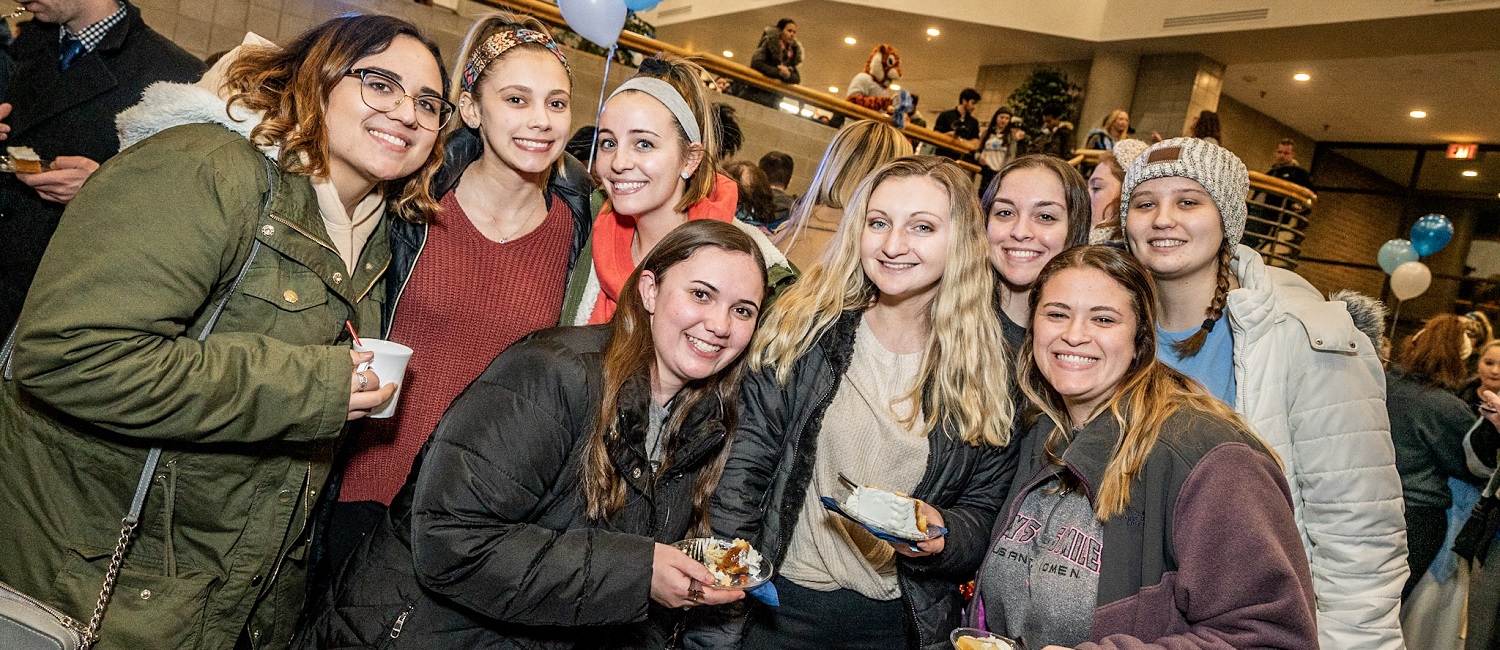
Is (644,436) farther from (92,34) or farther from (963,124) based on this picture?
(963,124)

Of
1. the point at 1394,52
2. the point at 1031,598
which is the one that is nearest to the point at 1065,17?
the point at 1394,52

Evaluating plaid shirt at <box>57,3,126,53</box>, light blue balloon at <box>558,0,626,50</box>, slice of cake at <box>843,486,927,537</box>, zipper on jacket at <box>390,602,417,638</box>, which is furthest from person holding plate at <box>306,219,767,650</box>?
plaid shirt at <box>57,3,126,53</box>

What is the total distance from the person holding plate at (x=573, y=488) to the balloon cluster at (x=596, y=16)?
1653 millimetres

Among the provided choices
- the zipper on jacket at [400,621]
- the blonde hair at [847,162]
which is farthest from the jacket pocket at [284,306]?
the blonde hair at [847,162]

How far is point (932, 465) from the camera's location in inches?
91.0

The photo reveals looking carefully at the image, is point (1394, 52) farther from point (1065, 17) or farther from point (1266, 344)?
point (1266, 344)

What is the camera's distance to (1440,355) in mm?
4832

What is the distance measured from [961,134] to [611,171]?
9.86 m

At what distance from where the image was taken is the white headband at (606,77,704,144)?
2.81m

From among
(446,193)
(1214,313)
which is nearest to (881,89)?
(1214,313)

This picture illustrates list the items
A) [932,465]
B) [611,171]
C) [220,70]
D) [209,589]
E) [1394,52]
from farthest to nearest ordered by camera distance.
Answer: [1394,52] → [611,171] → [932,465] → [220,70] → [209,589]

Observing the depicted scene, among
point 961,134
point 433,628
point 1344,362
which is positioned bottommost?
point 433,628

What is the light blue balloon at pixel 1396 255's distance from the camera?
455 inches

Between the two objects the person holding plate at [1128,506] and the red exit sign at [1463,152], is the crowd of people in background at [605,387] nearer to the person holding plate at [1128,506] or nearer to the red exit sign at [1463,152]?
the person holding plate at [1128,506]
